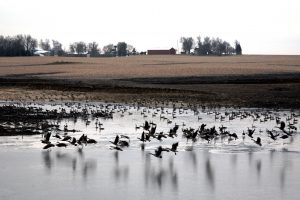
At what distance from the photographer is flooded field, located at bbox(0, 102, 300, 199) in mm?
10305

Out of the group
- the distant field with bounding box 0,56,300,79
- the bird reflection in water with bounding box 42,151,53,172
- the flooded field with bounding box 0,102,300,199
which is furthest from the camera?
the distant field with bounding box 0,56,300,79

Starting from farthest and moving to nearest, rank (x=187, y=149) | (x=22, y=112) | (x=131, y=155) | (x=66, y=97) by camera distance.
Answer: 1. (x=66, y=97)
2. (x=22, y=112)
3. (x=187, y=149)
4. (x=131, y=155)

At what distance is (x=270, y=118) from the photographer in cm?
2217

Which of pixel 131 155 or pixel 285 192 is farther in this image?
pixel 131 155

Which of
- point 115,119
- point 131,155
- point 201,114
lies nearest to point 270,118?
point 201,114

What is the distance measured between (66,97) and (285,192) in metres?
24.3

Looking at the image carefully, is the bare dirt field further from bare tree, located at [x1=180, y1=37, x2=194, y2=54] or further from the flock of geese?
bare tree, located at [x1=180, y1=37, x2=194, y2=54]

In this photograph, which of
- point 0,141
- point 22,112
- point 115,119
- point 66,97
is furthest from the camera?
point 66,97

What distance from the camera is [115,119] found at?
2202cm

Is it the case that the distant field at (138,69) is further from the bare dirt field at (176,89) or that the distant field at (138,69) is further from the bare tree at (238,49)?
the bare tree at (238,49)

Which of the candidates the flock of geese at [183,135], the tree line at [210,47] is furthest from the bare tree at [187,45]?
the flock of geese at [183,135]

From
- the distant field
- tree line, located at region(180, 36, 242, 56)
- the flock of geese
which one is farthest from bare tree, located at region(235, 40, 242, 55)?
the flock of geese

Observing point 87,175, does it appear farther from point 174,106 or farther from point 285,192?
point 174,106

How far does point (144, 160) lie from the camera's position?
13320 mm
